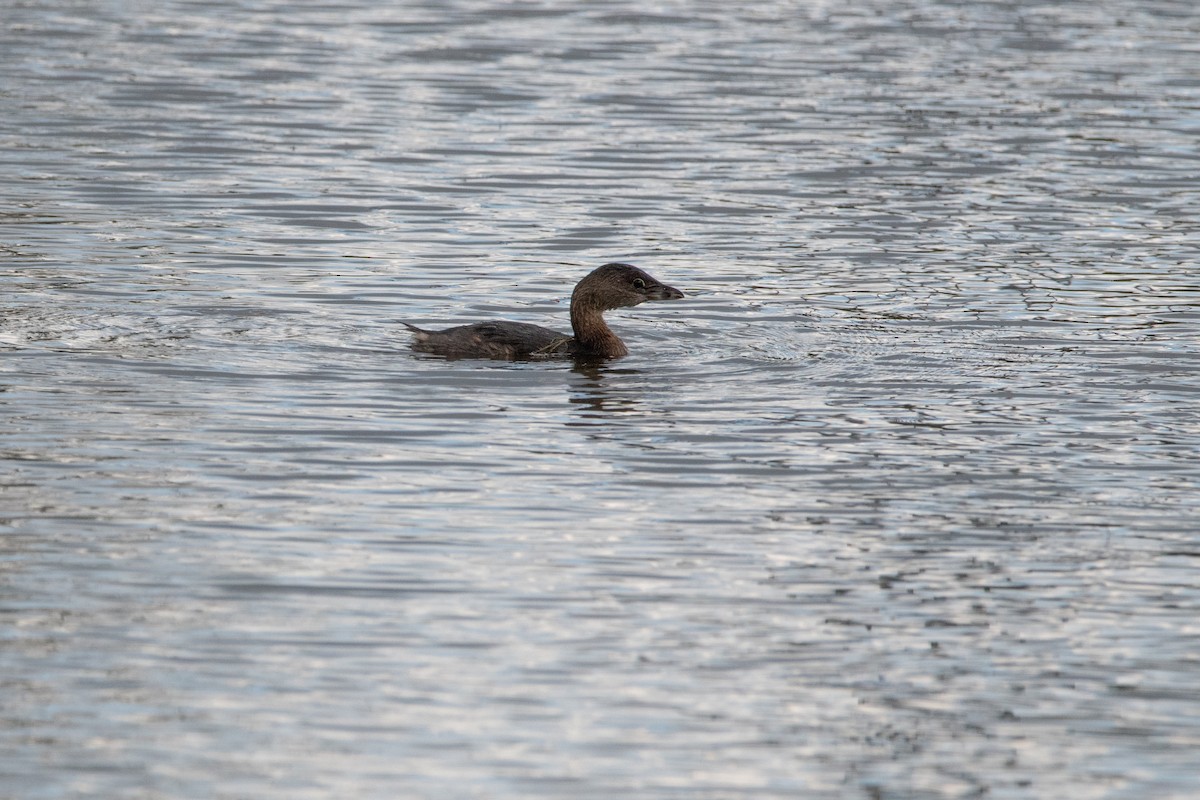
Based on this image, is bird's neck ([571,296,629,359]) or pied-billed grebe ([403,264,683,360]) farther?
bird's neck ([571,296,629,359])

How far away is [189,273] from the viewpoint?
52.9 ft

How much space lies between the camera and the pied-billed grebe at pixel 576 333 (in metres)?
13.7

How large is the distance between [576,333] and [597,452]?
3.00 meters

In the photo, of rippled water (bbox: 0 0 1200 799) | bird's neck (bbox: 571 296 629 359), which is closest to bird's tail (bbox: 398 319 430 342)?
rippled water (bbox: 0 0 1200 799)

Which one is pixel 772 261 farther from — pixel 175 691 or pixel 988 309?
pixel 175 691

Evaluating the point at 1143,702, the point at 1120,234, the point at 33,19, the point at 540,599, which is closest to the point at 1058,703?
the point at 1143,702

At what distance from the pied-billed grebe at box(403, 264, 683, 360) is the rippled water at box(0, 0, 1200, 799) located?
0.16 metres

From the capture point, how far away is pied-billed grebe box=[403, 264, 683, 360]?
13719 mm

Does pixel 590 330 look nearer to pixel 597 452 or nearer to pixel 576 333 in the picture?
pixel 576 333

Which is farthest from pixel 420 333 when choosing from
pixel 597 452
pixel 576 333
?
pixel 597 452

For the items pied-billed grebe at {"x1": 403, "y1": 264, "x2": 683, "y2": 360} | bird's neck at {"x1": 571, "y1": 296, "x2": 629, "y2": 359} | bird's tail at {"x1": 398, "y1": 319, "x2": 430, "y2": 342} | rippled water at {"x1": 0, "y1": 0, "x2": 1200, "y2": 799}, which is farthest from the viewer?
bird's neck at {"x1": 571, "y1": 296, "x2": 629, "y2": 359}

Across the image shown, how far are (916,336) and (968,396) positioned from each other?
69.7 inches

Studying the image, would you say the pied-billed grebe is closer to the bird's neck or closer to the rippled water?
the bird's neck

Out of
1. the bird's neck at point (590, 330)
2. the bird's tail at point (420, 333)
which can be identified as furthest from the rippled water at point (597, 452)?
the bird's neck at point (590, 330)
